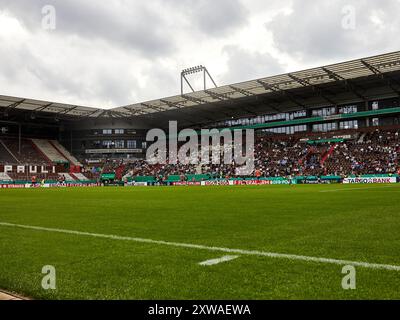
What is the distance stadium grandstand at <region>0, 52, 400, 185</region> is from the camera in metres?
53.7

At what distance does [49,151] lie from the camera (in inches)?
3322

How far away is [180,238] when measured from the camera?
852 centimetres

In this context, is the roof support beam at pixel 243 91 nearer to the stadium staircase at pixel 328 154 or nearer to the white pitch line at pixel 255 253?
the stadium staircase at pixel 328 154

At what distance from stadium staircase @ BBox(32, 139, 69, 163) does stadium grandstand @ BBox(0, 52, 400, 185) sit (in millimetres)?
234

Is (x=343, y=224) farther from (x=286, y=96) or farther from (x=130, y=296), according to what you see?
(x=286, y=96)

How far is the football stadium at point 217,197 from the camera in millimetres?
5285

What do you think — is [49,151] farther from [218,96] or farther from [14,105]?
[218,96]

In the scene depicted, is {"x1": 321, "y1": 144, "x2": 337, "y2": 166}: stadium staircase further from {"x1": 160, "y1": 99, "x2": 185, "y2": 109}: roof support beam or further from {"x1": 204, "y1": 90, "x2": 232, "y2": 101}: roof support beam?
{"x1": 160, "y1": 99, "x2": 185, "y2": 109}: roof support beam

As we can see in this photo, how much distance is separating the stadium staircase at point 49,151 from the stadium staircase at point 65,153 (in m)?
0.85

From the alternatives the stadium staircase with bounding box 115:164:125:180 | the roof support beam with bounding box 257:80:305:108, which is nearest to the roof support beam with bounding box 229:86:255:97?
the roof support beam with bounding box 257:80:305:108

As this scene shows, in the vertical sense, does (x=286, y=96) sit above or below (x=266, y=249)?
above
